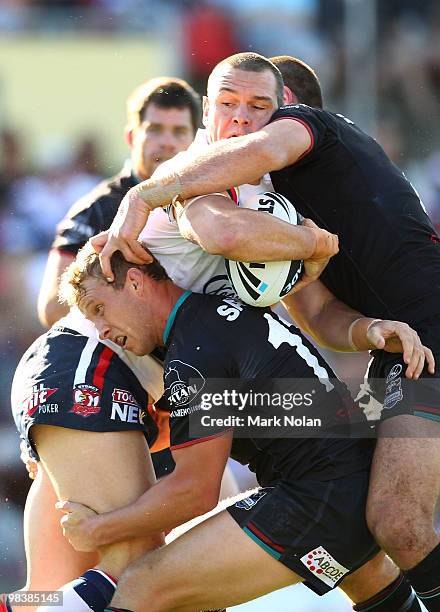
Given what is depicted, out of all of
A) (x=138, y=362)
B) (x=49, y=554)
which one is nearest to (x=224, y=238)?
(x=138, y=362)

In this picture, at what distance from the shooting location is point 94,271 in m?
4.45

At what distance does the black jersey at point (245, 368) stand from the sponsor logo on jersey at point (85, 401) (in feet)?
0.88

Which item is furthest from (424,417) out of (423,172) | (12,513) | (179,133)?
(423,172)

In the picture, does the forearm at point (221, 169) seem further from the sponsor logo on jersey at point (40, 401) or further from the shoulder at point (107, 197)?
the shoulder at point (107, 197)

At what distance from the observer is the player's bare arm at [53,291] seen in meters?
6.11

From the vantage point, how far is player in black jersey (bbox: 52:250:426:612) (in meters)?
4.12

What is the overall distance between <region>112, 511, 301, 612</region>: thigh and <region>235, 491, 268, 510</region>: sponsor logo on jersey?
6 centimetres

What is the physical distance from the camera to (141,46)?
1059cm

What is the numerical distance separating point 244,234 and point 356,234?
611 mm

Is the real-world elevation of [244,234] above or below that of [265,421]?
above

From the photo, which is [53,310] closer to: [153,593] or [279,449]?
[279,449]

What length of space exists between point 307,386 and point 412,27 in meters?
7.31

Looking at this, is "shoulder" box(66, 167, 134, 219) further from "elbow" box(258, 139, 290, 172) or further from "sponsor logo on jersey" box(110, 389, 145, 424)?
"elbow" box(258, 139, 290, 172)

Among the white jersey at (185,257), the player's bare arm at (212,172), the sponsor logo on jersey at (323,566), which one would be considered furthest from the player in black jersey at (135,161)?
the sponsor logo on jersey at (323,566)
